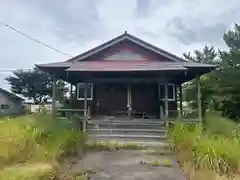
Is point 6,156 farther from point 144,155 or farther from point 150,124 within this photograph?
point 150,124

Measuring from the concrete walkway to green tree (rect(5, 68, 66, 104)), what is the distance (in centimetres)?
3377

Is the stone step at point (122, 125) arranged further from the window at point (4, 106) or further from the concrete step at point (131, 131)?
the window at point (4, 106)

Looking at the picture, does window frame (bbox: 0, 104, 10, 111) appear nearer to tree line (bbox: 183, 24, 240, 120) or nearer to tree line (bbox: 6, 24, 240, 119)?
tree line (bbox: 6, 24, 240, 119)

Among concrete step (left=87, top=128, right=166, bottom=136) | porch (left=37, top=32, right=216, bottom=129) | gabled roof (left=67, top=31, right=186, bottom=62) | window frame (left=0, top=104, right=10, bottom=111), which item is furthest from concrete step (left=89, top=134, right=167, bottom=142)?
window frame (left=0, top=104, right=10, bottom=111)

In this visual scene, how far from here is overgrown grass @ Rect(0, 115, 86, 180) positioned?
208 inches

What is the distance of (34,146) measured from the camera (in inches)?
263

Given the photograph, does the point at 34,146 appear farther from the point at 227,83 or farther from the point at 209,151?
the point at 227,83

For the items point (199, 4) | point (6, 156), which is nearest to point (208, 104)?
point (199, 4)

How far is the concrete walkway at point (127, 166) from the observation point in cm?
624

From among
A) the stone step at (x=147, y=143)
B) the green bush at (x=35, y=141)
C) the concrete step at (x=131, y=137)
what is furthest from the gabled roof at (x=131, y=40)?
the green bush at (x=35, y=141)

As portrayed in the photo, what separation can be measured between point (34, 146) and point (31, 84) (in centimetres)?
3620

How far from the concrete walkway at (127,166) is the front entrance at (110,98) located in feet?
22.3

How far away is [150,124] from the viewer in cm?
1168

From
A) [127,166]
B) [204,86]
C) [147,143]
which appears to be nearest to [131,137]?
[147,143]
